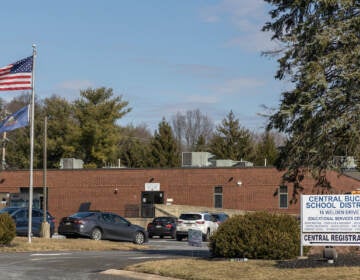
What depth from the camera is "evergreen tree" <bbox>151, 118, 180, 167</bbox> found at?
76.8m

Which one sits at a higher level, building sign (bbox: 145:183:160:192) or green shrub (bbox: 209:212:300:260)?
building sign (bbox: 145:183:160:192)

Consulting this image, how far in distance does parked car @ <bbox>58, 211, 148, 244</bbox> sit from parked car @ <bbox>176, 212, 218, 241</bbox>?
28.2ft

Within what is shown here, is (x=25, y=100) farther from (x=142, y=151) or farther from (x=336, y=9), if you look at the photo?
(x=336, y=9)

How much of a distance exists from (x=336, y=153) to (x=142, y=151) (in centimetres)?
6133

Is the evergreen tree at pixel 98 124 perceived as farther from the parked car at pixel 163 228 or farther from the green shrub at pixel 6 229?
the green shrub at pixel 6 229

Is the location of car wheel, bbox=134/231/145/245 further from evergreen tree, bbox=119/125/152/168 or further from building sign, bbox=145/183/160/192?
evergreen tree, bbox=119/125/152/168

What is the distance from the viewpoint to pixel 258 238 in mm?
20234

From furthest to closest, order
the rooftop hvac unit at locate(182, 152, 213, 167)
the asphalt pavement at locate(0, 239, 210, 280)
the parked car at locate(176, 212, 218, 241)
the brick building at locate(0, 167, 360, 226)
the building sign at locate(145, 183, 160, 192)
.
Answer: the rooftop hvac unit at locate(182, 152, 213, 167) < the building sign at locate(145, 183, 160, 192) < the brick building at locate(0, 167, 360, 226) < the parked car at locate(176, 212, 218, 241) < the asphalt pavement at locate(0, 239, 210, 280)

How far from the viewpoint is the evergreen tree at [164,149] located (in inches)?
3022

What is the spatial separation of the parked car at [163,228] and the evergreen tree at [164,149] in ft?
99.0

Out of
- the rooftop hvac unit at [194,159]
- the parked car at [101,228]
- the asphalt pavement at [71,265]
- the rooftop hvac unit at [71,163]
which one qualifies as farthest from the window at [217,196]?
the asphalt pavement at [71,265]

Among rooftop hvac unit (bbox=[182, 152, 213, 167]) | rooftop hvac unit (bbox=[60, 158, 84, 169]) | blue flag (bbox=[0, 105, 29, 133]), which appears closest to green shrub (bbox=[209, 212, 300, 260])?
blue flag (bbox=[0, 105, 29, 133])

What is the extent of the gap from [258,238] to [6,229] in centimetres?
1041

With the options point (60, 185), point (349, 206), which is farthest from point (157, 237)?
point (349, 206)
